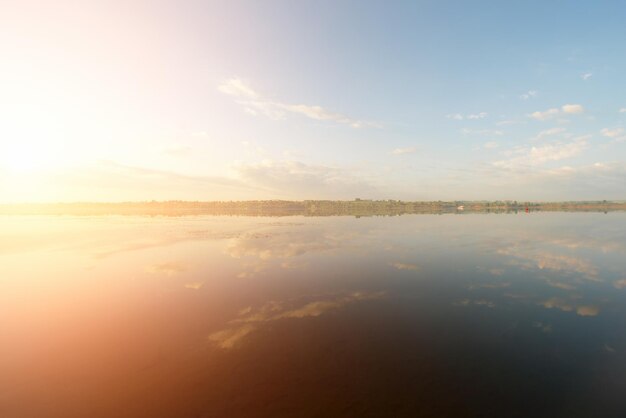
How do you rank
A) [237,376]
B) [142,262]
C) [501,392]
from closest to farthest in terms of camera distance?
[501,392] → [237,376] → [142,262]

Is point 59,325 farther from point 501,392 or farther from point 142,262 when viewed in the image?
point 501,392

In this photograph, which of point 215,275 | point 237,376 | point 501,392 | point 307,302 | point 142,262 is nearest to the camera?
point 501,392

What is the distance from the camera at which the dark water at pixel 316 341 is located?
8.10 meters

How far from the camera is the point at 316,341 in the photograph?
11.6 m

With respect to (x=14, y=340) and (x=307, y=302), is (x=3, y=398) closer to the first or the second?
(x=14, y=340)

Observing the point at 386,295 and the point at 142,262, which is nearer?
the point at 386,295

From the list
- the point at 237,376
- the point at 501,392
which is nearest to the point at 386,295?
the point at 501,392

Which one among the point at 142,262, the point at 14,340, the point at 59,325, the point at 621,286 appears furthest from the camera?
the point at 142,262

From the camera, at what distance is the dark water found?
8102mm

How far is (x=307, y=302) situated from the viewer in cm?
1638

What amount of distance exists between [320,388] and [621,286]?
22087 millimetres

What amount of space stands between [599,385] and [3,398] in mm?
17380

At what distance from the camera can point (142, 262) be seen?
1096 inches

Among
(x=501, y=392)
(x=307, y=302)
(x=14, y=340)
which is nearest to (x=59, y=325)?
(x=14, y=340)
